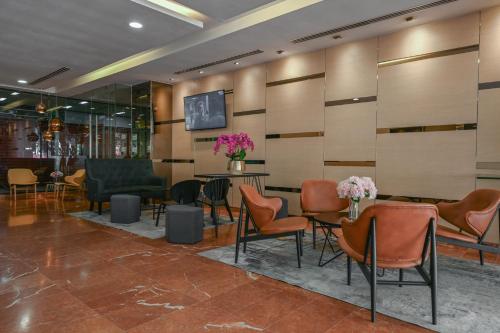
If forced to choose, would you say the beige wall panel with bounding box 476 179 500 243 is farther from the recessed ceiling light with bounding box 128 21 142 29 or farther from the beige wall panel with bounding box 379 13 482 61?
the recessed ceiling light with bounding box 128 21 142 29

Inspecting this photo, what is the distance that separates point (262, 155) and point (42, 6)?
4494mm

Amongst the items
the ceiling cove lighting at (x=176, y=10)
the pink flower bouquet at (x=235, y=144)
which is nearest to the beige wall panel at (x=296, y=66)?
the pink flower bouquet at (x=235, y=144)

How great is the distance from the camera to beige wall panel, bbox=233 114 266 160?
711 centimetres

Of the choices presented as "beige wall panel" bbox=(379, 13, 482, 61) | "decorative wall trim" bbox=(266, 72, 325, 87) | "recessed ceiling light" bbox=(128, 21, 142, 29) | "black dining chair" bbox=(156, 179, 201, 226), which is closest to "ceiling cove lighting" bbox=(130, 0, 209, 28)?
"recessed ceiling light" bbox=(128, 21, 142, 29)

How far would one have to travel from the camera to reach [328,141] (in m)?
6.05

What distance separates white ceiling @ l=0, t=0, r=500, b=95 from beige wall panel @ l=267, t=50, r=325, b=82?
0.19m

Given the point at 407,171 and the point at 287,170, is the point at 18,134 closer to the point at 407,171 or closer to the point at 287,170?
the point at 287,170

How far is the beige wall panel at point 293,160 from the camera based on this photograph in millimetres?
6238

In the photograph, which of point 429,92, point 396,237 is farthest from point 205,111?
point 396,237

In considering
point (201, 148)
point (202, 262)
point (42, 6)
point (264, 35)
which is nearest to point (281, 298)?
point (202, 262)

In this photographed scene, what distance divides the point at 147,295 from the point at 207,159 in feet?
18.1

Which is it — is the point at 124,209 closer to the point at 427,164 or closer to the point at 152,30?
the point at 152,30

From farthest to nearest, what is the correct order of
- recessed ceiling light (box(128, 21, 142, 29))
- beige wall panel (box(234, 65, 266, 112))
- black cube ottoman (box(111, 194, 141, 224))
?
beige wall panel (box(234, 65, 266, 112)) < black cube ottoman (box(111, 194, 141, 224)) < recessed ceiling light (box(128, 21, 142, 29))

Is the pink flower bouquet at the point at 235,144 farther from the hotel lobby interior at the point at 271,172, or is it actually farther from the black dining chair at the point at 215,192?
the black dining chair at the point at 215,192
